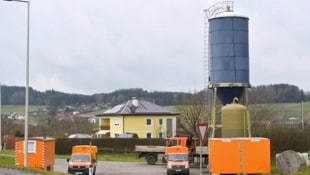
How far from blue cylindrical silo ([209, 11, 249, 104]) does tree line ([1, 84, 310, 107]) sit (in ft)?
134

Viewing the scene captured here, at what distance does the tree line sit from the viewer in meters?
84.5

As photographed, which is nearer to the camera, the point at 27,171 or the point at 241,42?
the point at 27,171

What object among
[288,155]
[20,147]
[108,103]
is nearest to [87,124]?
[108,103]

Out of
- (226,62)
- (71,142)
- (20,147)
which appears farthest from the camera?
(71,142)

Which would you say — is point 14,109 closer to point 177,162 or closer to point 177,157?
point 177,157

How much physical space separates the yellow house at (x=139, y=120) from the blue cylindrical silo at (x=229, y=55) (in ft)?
179

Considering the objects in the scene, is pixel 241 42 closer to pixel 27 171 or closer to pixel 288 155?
pixel 288 155

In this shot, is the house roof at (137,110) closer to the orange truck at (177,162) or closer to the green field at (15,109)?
the green field at (15,109)

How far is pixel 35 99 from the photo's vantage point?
151125mm

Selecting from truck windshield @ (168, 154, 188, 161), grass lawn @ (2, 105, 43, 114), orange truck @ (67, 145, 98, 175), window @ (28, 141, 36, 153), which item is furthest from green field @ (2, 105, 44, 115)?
truck windshield @ (168, 154, 188, 161)

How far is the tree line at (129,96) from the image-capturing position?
277ft

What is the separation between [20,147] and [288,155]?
1706 cm

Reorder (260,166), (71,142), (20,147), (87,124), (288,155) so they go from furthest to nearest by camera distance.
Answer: (87,124)
(71,142)
(20,147)
(288,155)
(260,166)

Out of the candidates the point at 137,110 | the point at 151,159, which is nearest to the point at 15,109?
the point at 137,110
